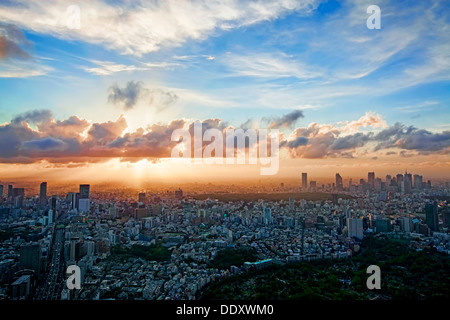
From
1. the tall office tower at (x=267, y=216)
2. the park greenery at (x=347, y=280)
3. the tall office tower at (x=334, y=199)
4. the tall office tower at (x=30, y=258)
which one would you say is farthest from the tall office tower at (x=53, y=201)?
the tall office tower at (x=334, y=199)

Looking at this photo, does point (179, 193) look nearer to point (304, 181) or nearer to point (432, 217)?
point (304, 181)

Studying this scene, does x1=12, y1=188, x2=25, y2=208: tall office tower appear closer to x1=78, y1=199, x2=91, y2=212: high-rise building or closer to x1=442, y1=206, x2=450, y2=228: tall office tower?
x1=78, y1=199, x2=91, y2=212: high-rise building

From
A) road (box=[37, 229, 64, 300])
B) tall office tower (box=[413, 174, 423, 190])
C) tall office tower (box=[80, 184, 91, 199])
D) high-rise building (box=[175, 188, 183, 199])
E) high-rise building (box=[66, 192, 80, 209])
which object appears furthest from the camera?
tall office tower (box=[413, 174, 423, 190])

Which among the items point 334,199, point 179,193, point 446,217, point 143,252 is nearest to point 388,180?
point 334,199

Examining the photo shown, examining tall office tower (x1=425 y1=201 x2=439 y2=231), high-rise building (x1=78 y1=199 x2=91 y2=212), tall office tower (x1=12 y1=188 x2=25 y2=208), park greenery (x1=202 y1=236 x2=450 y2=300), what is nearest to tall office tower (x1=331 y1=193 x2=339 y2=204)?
tall office tower (x1=425 y1=201 x2=439 y2=231)

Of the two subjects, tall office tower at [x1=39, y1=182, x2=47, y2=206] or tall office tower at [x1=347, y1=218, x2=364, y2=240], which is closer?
tall office tower at [x1=39, y1=182, x2=47, y2=206]

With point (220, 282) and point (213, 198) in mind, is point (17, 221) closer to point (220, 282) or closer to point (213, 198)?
point (220, 282)
